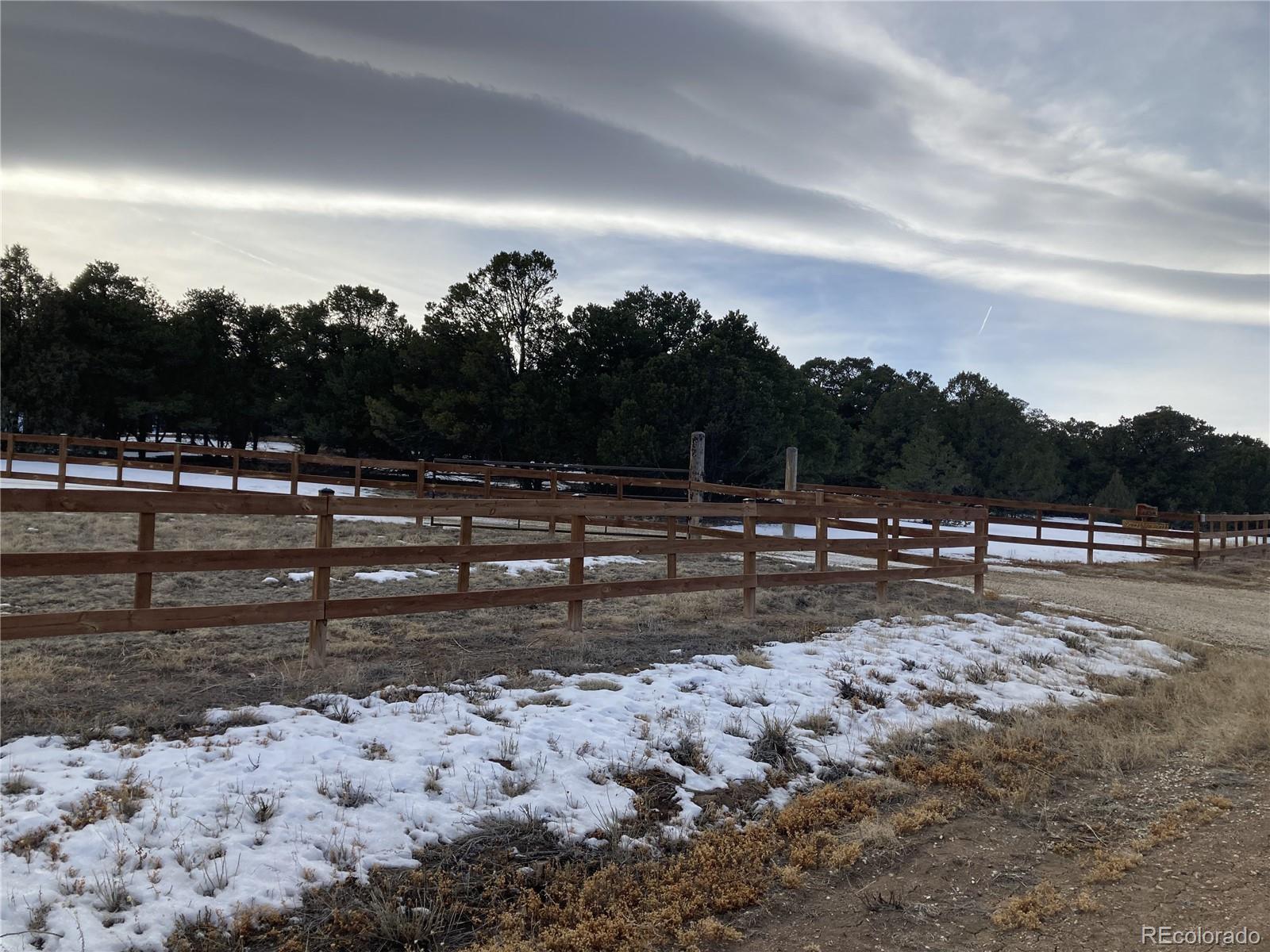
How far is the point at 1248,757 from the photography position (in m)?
5.76

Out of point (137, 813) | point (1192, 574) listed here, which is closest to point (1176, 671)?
point (137, 813)

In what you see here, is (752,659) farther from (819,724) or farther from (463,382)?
(463,382)

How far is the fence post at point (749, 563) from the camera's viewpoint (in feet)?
29.4

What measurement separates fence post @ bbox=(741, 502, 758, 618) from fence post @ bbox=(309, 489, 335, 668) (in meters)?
4.51

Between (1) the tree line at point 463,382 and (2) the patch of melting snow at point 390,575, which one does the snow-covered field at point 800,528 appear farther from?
(1) the tree line at point 463,382

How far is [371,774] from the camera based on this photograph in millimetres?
4414

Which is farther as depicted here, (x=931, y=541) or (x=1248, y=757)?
(x=931, y=541)

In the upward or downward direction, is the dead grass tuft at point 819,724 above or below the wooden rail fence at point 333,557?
below

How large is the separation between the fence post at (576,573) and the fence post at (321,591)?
2190 mm

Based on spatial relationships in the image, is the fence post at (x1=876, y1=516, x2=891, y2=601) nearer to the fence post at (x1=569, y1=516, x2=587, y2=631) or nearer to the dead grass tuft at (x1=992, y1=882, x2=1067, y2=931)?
the fence post at (x1=569, y1=516, x2=587, y2=631)

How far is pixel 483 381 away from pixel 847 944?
3451 centimetres

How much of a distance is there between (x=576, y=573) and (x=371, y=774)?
3410mm

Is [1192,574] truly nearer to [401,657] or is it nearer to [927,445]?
[401,657]

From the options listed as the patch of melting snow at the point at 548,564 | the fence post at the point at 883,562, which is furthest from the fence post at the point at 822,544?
the patch of melting snow at the point at 548,564
